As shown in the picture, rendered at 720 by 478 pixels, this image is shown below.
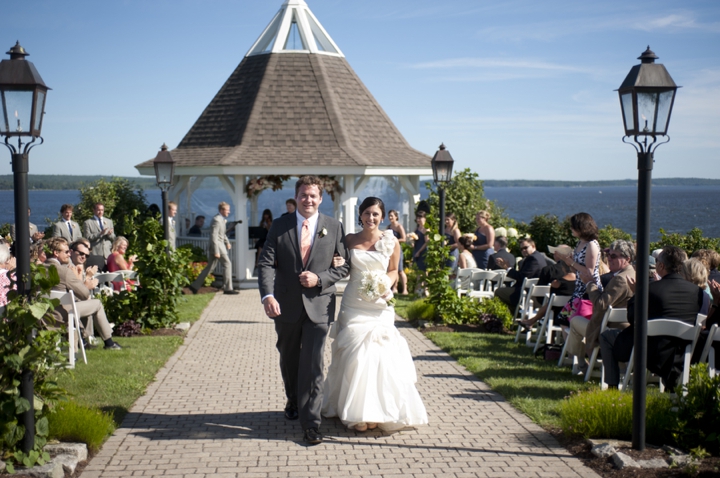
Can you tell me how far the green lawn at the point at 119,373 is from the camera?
7031mm

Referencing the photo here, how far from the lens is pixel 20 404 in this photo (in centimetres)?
499

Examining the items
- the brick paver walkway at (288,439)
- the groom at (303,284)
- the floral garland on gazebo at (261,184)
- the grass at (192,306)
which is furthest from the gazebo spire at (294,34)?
the groom at (303,284)

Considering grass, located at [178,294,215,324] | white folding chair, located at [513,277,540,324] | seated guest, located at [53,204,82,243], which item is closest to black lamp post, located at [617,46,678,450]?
white folding chair, located at [513,277,540,324]

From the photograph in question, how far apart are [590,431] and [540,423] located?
2.25 ft

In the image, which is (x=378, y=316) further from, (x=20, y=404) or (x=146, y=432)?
(x=20, y=404)

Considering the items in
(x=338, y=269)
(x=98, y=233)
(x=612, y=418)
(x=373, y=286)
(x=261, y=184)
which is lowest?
(x=612, y=418)

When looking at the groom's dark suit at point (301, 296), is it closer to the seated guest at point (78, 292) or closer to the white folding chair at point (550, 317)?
the seated guest at point (78, 292)

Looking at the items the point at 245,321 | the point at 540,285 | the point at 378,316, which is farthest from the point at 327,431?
the point at 245,321

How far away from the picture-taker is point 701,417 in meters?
5.32

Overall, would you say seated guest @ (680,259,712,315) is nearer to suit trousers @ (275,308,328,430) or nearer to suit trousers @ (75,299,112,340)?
suit trousers @ (275,308,328,430)

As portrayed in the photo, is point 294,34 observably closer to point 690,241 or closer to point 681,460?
point 690,241

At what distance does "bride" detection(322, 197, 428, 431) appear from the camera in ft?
19.5

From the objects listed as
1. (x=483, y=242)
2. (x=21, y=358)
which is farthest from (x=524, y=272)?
(x=21, y=358)

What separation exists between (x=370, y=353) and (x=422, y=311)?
6191mm
